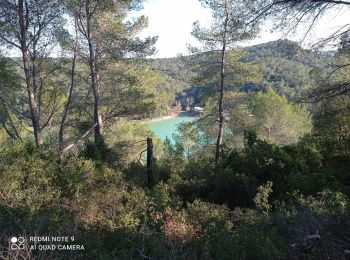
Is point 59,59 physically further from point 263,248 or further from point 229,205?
point 263,248

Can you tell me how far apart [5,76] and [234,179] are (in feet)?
25.2

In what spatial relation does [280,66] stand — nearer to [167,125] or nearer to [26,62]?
[167,125]

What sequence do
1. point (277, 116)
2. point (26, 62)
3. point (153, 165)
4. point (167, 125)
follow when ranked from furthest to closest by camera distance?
1. point (167, 125)
2. point (277, 116)
3. point (153, 165)
4. point (26, 62)

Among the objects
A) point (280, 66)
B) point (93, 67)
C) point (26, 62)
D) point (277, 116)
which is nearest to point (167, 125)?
point (280, 66)

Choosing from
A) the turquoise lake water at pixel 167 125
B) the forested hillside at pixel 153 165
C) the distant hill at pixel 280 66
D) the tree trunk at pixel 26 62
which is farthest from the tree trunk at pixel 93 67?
the turquoise lake water at pixel 167 125

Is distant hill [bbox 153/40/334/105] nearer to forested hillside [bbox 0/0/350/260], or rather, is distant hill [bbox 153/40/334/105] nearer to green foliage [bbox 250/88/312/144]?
forested hillside [bbox 0/0/350/260]

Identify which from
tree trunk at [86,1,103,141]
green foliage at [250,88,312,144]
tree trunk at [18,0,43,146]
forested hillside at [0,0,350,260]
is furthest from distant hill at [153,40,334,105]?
tree trunk at [18,0,43,146]

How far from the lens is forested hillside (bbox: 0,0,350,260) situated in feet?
14.1

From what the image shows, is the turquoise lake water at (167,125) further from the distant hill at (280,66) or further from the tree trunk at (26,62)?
the tree trunk at (26,62)

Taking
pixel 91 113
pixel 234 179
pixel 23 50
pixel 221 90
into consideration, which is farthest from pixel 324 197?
pixel 91 113

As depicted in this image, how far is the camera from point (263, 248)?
376cm

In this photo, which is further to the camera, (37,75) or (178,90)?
(178,90)

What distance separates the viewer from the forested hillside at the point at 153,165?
4297 millimetres

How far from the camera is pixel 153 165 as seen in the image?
10.9m
